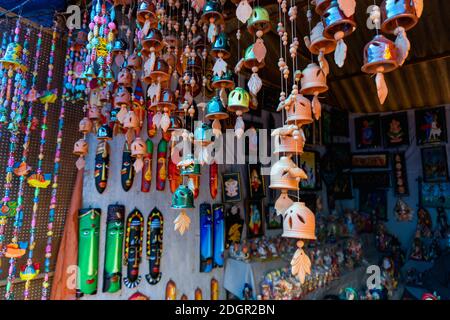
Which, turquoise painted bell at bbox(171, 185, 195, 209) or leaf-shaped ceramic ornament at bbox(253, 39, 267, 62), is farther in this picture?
turquoise painted bell at bbox(171, 185, 195, 209)

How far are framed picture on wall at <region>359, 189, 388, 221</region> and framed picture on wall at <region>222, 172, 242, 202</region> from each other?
3026 millimetres

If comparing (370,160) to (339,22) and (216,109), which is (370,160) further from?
(339,22)

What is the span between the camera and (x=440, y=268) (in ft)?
12.9

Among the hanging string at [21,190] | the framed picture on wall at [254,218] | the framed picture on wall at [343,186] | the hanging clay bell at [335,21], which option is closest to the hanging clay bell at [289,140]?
the hanging clay bell at [335,21]

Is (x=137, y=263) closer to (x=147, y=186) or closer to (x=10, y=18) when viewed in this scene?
(x=147, y=186)

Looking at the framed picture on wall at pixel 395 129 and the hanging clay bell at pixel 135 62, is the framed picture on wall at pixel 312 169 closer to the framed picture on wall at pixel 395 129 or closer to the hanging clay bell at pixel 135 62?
the framed picture on wall at pixel 395 129

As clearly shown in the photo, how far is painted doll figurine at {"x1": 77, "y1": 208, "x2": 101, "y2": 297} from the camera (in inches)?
79.8

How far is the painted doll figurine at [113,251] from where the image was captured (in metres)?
2.15

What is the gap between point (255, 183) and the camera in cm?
338

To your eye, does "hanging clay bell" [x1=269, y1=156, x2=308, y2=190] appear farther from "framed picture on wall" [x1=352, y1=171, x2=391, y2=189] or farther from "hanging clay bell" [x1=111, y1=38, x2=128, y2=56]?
"framed picture on wall" [x1=352, y1=171, x2=391, y2=189]

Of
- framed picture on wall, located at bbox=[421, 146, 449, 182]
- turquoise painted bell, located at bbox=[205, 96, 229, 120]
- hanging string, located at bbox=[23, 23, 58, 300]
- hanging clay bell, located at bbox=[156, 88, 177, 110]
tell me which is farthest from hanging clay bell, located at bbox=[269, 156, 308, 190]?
framed picture on wall, located at bbox=[421, 146, 449, 182]

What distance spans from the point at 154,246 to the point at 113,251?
13.9 inches

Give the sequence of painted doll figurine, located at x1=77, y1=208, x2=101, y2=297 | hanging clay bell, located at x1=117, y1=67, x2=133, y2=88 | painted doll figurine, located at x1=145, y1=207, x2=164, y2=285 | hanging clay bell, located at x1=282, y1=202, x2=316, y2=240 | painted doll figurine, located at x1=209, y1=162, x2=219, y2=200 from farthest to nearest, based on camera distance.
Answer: painted doll figurine, located at x1=209, y1=162, x2=219, y2=200
painted doll figurine, located at x1=145, y1=207, x2=164, y2=285
painted doll figurine, located at x1=77, y1=208, x2=101, y2=297
hanging clay bell, located at x1=117, y1=67, x2=133, y2=88
hanging clay bell, located at x1=282, y1=202, x2=316, y2=240

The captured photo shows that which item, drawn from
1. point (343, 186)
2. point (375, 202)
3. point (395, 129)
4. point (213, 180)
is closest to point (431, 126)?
point (395, 129)
